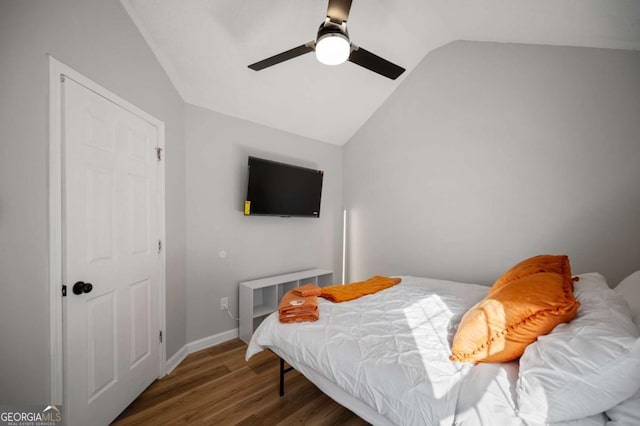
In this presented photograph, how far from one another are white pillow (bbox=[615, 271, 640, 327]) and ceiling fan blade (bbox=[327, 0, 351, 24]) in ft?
6.87

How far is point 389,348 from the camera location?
1351 millimetres

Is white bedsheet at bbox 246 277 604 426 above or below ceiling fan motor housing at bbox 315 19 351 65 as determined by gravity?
below

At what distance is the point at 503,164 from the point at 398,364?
235cm

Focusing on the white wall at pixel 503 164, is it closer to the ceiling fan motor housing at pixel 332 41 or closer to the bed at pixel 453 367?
the bed at pixel 453 367

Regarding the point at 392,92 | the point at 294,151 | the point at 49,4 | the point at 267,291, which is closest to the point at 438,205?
the point at 392,92

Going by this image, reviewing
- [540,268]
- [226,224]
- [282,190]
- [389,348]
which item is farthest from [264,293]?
[540,268]

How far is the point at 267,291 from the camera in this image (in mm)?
3139

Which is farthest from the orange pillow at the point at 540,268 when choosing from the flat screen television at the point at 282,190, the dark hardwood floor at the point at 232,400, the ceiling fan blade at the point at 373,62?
the flat screen television at the point at 282,190

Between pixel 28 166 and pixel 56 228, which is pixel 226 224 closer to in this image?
pixel 56 228

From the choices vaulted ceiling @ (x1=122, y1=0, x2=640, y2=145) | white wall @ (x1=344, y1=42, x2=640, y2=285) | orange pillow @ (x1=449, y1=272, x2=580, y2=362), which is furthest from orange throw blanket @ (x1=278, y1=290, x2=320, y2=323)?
vaulted ceiling @ (x1=122, y1=0, x2=640, y2=145)

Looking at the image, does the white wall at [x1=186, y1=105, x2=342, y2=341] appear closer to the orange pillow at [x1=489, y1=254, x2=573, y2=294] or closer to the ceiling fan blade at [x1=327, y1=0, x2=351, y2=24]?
the ceiling fan blade at [x1=327, y1=0, x2=351, y2=24]

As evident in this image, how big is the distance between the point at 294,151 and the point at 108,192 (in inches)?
88.4

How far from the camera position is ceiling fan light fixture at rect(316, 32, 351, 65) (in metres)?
1.51

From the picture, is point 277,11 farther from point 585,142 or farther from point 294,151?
point 585,142
